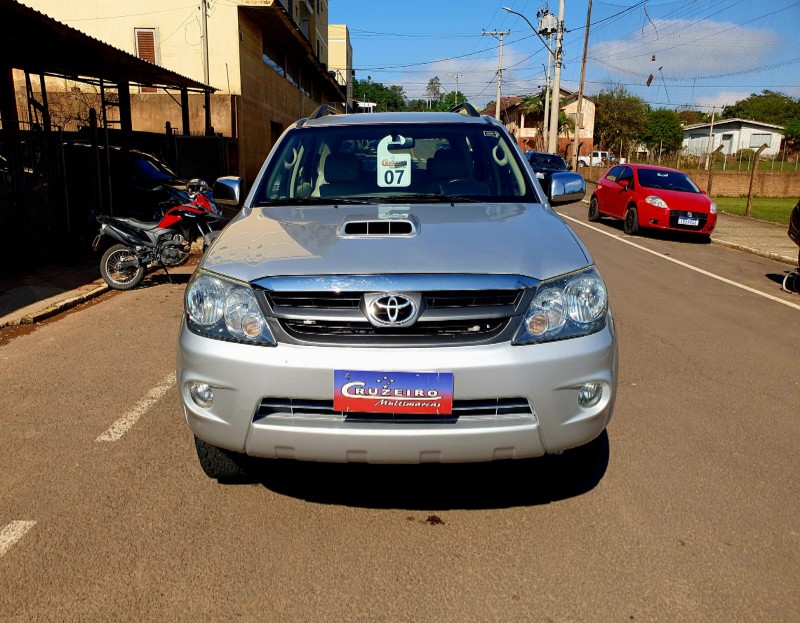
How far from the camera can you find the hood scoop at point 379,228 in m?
3.05

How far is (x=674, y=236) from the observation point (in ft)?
51.4

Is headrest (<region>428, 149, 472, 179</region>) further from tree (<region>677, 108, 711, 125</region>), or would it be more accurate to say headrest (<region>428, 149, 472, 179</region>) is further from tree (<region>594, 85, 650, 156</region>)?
tree (<region>677, 108, 711, 125</region>)

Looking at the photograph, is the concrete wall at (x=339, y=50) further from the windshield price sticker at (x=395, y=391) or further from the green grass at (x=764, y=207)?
the windshield price sticker at (x=395, y=391)

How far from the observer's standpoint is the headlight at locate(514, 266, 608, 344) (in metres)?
2.69

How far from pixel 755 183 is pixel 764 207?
20.8 ft

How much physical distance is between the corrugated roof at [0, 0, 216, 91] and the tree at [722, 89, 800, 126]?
74.4 metres

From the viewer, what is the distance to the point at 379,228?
3.12 m

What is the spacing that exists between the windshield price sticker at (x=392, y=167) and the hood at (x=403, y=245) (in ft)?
1.61

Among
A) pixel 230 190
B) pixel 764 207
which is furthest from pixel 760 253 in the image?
pixel 764 207

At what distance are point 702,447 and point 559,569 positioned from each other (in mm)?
1593

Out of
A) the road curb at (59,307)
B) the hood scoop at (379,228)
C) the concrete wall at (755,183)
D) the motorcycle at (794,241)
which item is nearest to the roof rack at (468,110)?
the hood scoop at (379,228)

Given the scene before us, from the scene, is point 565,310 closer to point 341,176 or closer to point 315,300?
point 315,300

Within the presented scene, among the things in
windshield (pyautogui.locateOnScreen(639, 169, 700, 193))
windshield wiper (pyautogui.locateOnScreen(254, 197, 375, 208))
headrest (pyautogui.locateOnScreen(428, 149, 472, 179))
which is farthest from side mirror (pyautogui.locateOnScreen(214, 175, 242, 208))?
windshield (pyautogui.locateOnScreen(639, 169, 700, 193))

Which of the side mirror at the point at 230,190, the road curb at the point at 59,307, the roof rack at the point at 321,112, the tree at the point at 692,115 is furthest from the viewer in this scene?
the tree at the point at 692,115
